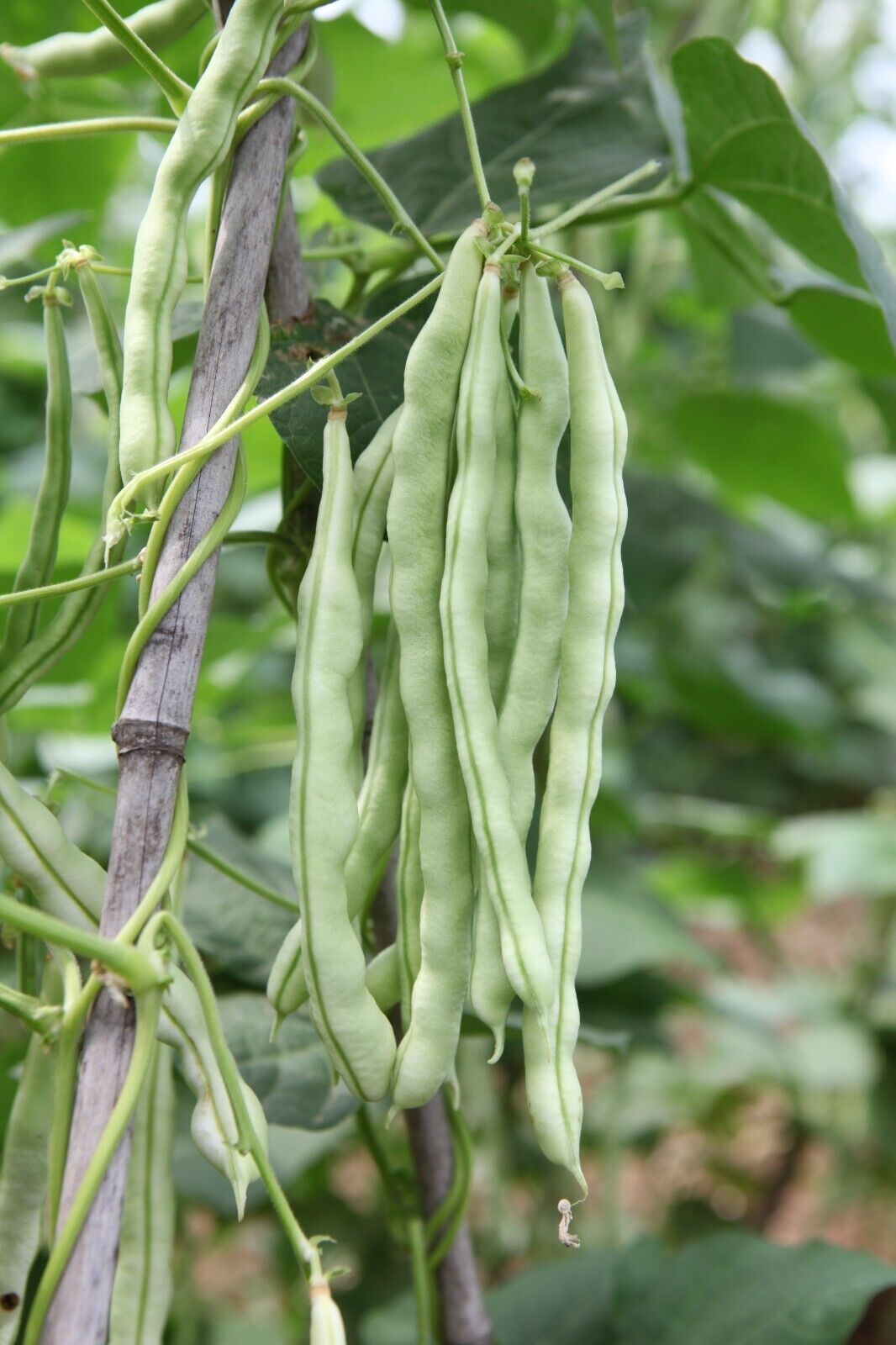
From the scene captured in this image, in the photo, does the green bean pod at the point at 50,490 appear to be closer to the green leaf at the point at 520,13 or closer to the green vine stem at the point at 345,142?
the green vine stem at the point at 345,142

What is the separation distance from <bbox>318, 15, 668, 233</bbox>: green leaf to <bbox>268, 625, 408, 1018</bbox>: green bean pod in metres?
0.39

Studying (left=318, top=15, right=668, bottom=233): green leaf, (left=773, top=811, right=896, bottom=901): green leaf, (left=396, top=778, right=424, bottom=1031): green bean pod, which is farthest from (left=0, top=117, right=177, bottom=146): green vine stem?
(left=773, top=811, right=896, bottom=901): green leaf

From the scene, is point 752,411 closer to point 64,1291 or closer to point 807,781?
point 807,781

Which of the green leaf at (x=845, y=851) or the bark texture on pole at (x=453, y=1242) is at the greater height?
the green leaf at (x=845, y=851)

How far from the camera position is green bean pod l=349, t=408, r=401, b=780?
1.91ft

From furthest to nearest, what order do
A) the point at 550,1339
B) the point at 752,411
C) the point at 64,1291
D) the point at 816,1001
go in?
the point at 816,1001 → the point at 752,411 → the point at 550,1339 → the point at 64,1291

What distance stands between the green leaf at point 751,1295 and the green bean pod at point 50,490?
67 cm

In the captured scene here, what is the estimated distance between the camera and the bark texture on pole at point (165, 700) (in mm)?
446

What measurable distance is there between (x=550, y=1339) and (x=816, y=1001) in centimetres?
140

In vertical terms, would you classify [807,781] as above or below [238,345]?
above

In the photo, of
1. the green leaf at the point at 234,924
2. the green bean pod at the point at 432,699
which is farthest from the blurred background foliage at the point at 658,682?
the green bean pod at the point at 432,699

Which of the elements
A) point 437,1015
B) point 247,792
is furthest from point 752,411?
point 437,1015

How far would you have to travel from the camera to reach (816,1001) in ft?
7.38

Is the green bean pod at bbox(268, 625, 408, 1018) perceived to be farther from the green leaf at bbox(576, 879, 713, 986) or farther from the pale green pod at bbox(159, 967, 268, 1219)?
the green leaf at bbox(576, 879, 713, 986)
